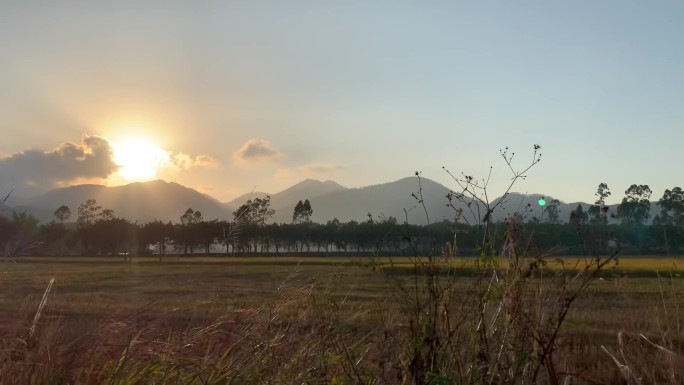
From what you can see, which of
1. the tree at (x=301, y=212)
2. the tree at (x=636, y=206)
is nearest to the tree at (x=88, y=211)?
the tree at (x=301, y=212)

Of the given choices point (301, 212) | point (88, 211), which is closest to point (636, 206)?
point (301, 212)

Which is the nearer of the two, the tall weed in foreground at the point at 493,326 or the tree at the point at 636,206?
the tall weed in foreground at the point at 493,326

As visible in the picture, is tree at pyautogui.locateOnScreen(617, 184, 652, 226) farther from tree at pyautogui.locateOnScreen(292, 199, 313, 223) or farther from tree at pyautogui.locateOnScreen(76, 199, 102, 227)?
tree at pyautogui.locateOnScreen(76, 199, 102, 227)

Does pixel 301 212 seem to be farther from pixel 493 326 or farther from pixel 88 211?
pixel 493 326

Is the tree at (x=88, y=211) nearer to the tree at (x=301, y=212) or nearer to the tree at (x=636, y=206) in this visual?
the tree at (x=301, y=212)

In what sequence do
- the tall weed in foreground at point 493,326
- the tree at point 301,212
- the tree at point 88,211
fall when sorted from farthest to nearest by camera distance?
the tree at point 88,211
the tree at point 301,212
the tall weed in foreground at point 493,326

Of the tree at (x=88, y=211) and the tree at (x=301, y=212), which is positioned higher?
the tree at (x=88, y=211)

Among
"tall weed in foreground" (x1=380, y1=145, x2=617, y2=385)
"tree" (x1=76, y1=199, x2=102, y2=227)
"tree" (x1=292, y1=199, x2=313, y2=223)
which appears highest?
"tree" (x1=76, y1=199, x2=102, y2=227)

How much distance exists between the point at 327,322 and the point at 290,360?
0.50m

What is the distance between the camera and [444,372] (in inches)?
159

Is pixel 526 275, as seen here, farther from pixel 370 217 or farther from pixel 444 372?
pixel 370 217

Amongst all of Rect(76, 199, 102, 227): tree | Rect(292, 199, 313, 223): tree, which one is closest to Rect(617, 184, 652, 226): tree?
Rect(292, 199, 313, 223): tree

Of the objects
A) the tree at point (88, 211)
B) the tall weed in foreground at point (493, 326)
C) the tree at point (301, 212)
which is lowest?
the tall weed in foreground at point (493, 326)

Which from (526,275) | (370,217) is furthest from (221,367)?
(526,275)
